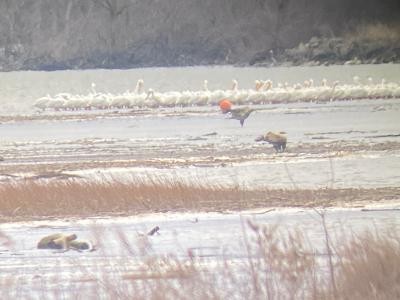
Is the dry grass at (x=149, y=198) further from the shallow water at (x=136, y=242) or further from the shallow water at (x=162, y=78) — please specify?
the shallow water at (x=162, y=78)

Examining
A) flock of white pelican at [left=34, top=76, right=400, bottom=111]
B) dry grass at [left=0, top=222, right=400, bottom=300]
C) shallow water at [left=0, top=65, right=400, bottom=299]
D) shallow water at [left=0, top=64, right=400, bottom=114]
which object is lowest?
shallow water at [left=0, top=64, right=400, bottom=114]

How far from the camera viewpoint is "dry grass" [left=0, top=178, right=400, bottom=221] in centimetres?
1103

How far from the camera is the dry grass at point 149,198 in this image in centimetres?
1103

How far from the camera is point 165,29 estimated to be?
6209 cm

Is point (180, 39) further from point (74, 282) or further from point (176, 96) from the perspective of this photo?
point (74, 282)

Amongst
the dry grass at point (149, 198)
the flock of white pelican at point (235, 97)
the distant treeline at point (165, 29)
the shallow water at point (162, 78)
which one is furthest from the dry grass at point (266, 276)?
the distant treeline at point (165, 29)

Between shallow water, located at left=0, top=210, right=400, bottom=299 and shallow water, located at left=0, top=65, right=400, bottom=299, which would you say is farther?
shallow water, located at left=0, top=65, right=400, bottom=299

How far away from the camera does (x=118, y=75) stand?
180 ft

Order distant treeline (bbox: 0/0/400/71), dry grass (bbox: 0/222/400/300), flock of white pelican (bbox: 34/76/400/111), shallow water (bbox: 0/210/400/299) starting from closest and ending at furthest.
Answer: dry grass (bbox: 0/222/400/300)
shallow water (bbox: 0/210/400/299)
flock of white pelican (bbox: 34/76/400/111)
distant treeline (bbox: 0/0/400/71)

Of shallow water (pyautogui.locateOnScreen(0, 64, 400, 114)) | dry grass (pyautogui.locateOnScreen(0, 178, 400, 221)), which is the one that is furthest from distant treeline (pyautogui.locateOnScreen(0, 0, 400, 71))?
dry grass (pyautogui.locateOnScreen(0, 178, 400, 221))

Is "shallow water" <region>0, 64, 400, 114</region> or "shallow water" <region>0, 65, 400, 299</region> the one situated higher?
"shallow water" <region>0, 65, 400, 299</region>

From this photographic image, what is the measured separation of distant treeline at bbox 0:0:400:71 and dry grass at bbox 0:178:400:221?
46114 mm

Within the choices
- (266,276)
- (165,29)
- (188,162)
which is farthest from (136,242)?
(165,29)

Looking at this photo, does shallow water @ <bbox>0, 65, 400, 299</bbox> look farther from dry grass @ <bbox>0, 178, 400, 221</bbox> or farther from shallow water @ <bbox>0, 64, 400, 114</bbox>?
shallow water @ <bbox>0, 64, 400, 114</bbox>
